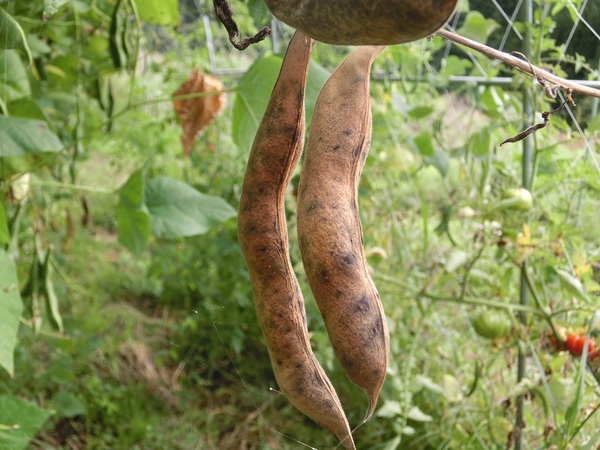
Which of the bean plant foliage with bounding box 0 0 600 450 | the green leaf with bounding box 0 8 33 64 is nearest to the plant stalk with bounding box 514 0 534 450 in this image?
the bean plant foliage with bounding box 0 0 600 450

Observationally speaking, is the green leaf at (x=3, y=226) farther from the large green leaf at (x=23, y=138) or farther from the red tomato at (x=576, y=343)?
the red tomato at (x=576, y=343)

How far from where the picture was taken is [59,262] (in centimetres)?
173

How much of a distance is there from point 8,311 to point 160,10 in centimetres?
53

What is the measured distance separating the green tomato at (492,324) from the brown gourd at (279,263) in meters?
0.71

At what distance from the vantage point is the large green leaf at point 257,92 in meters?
0.82

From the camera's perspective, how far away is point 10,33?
723mm

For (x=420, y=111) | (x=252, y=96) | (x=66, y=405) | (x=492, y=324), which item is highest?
(x=252, y=96)

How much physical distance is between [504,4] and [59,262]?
45.8 inches

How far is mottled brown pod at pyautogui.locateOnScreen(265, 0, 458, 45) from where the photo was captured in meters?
0.23

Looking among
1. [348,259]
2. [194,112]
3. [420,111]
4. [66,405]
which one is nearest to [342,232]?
[348,259]

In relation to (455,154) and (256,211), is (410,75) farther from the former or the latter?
(256,211)

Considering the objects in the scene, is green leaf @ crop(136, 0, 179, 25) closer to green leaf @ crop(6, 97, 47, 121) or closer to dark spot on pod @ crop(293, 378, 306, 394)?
green leaf @ crop(6, 97, 47, 121)

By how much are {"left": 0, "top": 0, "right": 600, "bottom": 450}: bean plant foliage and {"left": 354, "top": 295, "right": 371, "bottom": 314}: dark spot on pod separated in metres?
0.13

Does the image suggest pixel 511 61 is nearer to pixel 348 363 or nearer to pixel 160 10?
pixel 348 363
